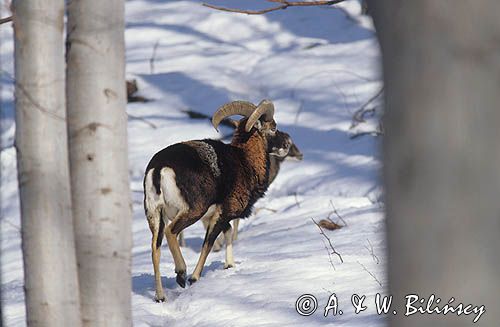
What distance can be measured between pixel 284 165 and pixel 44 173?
39.9 feet

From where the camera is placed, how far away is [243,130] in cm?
1036

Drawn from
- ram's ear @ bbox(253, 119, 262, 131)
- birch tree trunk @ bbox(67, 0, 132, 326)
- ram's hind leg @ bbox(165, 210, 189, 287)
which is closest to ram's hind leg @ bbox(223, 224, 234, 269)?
ram's hind leg @ bbox(165, 210, 189, 287)

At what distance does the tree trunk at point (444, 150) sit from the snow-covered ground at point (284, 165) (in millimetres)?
260

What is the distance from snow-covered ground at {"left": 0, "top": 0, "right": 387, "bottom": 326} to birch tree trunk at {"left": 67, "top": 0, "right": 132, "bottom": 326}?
A: 1.74ft

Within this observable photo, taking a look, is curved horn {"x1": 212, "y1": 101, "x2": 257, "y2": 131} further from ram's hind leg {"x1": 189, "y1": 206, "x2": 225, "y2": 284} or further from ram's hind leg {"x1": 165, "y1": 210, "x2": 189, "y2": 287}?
ram's hind leg {"x1": 165, "y1": 210, "x2": 189, "y2": 287}

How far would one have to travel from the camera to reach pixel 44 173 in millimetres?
4301

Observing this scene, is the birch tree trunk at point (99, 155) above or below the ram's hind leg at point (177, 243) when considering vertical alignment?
above

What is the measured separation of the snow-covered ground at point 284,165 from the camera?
801 centimetres

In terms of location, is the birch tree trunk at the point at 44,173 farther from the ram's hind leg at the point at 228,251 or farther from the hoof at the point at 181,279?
the ram's hind leg at the point at 228,251

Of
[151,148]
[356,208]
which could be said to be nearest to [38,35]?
[356,208]

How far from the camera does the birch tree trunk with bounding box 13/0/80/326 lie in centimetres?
430

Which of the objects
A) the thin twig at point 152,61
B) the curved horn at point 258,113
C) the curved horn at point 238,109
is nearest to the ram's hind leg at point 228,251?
the curved horn at point 258,113

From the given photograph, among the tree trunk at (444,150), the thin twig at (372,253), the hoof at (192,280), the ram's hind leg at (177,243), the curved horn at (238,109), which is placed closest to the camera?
the tree trunk at (444,150)

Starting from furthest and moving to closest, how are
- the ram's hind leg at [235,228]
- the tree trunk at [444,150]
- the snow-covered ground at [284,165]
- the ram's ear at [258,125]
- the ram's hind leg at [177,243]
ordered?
the ram's hind leg at [235,228] → the ram's ear at [258,125] → the ram's hind leg at [177,243] → the snow-covered ground at [284,165] → the tree trunk at [444,150]
